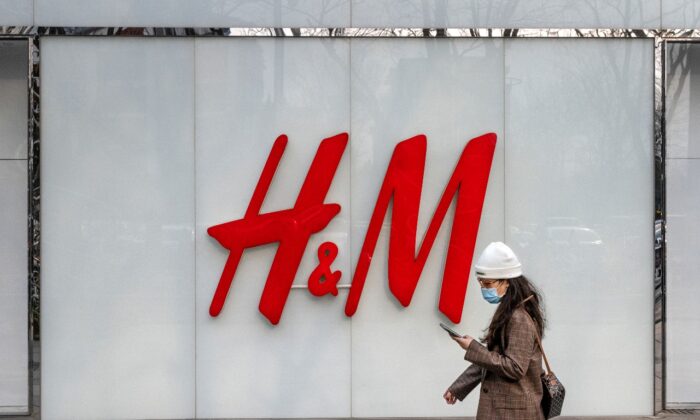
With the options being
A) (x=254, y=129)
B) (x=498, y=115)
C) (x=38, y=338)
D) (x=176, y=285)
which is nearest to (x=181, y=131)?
(x=254, y=129)

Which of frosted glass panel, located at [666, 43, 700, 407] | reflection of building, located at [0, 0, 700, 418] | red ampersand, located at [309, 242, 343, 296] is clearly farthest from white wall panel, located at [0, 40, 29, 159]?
frosted glass panel, located at [666, 43, 700, 407]

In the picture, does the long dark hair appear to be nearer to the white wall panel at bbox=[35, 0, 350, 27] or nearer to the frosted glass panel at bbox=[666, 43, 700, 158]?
the white wall panel at bbox=[35, 0, 350, 27]

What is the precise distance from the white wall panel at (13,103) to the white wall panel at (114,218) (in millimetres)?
564

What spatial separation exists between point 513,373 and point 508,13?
169 inches

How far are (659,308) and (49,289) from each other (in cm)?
525

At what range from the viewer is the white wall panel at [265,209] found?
7.79 metres

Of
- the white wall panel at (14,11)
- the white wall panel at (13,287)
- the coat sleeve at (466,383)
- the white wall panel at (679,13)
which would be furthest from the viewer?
the white wall panel at (13,287)

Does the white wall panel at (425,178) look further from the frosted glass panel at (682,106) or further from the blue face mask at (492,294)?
the blue face mask at (492,294)

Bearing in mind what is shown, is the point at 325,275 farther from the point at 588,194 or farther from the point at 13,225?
the point at 13,225

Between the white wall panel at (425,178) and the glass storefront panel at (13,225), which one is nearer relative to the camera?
the white wall panel at (425,178)

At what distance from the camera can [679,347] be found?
326 inches

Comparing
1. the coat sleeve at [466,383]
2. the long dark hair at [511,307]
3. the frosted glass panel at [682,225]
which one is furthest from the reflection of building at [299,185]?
the long dark hair at [511,307]

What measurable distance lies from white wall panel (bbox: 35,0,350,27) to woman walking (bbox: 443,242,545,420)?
392 cm

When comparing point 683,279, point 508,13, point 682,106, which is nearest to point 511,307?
point 508,13
